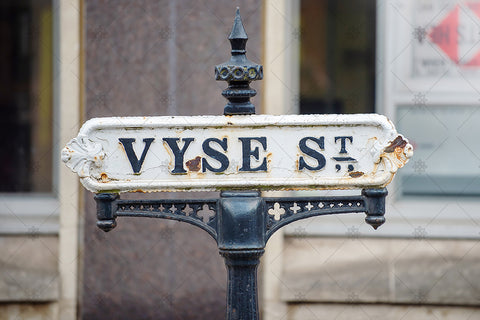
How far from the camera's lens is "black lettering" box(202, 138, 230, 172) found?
8.51 feet

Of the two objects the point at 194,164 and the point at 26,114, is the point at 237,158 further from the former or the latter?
the point at 26,114

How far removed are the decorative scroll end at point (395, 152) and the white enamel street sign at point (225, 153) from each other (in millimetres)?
33

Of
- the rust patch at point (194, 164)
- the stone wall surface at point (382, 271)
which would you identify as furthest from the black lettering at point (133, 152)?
the stone wall surface at point (382, 271)

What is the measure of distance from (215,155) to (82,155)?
48 centimetres

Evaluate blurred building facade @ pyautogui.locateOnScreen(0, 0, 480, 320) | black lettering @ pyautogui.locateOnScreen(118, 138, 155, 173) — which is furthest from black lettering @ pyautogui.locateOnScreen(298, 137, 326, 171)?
blurred building facade @ pyautogui.locateOnScreen(0, 0, 480, 320)

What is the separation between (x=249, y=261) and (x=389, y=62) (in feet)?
9.43

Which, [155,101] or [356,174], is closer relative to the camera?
[356,174]

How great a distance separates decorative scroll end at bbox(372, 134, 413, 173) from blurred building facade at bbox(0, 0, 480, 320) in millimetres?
2475

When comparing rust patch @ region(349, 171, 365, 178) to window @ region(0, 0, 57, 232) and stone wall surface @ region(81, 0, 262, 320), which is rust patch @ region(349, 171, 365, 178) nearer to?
stone wall surface @ region(81, 0, 262, 320)

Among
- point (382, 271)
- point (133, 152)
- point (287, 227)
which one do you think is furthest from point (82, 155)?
point (382, 271)

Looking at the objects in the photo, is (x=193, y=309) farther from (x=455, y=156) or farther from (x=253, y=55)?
(x=455, y=156)

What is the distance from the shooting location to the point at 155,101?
499 cm

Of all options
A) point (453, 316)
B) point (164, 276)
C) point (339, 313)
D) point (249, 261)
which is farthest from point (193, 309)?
point (249, 261)

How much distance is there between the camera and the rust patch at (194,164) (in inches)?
Answer: 102
